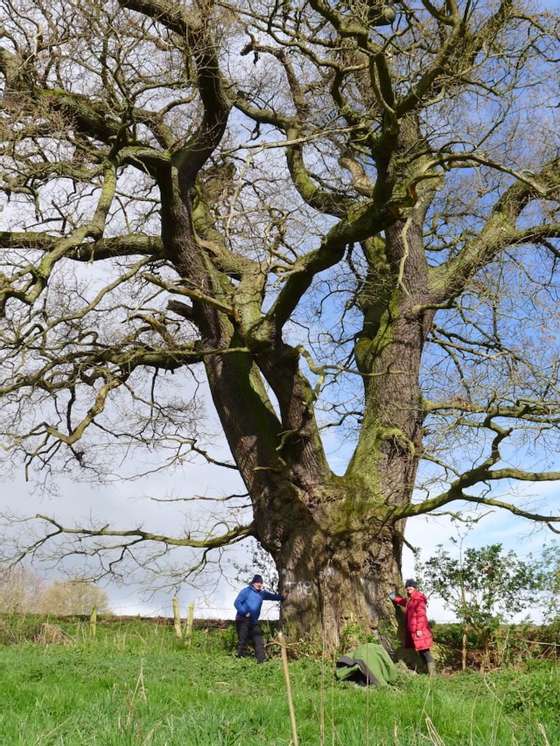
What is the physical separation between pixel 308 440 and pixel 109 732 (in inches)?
322

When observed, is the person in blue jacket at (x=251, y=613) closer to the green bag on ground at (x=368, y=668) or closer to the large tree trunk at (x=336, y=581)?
the large tree trunk at (x=336, y=581)

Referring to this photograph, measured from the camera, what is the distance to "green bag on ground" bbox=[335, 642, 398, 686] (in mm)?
7727

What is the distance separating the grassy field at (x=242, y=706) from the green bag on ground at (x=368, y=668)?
23 cm

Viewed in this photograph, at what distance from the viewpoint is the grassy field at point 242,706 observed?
155 inches

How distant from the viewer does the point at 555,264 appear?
13.2 m

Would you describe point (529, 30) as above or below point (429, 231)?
above

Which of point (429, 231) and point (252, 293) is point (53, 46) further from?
point (429, 231)

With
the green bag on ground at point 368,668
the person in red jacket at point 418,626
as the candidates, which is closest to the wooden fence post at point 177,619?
the person in red jacket at point 418,626

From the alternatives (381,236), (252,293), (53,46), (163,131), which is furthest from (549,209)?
(53,46)

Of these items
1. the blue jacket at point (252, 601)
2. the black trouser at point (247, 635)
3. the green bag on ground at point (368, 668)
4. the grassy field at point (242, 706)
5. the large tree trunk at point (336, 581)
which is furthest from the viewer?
the blue jacket at point (252, 601)

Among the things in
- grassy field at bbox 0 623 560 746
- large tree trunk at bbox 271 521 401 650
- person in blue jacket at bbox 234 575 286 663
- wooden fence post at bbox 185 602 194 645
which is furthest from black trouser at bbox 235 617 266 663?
wooden fence post at bbox 185 602 194 645

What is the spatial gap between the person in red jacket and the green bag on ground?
2515 millimetres

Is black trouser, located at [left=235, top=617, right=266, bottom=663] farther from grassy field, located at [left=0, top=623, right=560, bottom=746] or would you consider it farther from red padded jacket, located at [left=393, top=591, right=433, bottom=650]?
red padded jacket, located at [left=393, top=591, right=433, bottom=650]

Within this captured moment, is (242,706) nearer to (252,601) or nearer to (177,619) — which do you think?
(252,601)
